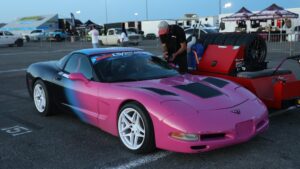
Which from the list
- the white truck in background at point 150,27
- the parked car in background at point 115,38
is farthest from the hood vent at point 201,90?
the white truck in background at point 150,27

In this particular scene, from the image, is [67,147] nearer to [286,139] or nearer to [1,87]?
[286,139]

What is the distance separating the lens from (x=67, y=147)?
4.42 metres

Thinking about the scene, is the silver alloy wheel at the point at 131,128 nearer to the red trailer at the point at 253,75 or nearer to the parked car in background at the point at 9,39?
the red trailer at the point at 253,75

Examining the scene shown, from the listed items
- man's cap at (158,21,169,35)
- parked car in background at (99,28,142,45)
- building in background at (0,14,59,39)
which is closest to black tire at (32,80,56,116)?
man's cap at (158,21,169,35)

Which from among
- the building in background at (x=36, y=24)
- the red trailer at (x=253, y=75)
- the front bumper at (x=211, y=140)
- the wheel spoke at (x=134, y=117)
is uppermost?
the building in background at (x=36, y=24)

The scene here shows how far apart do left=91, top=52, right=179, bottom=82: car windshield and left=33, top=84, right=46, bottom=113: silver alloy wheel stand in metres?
1.41

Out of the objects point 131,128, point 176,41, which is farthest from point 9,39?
point 131,128

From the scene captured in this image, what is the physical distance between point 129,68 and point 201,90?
1174 millimetres

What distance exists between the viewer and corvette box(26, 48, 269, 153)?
3674 millimetres

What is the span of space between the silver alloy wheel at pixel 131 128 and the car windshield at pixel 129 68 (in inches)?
26.3

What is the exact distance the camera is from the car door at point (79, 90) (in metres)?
4.75

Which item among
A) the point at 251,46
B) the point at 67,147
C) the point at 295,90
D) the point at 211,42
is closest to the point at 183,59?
the point at 211,42

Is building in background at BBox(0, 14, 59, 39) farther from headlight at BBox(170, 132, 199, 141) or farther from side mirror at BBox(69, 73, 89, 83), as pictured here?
headlight at BBox(170, 132, 199, 141)

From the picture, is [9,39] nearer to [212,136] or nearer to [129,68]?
[129,68]
